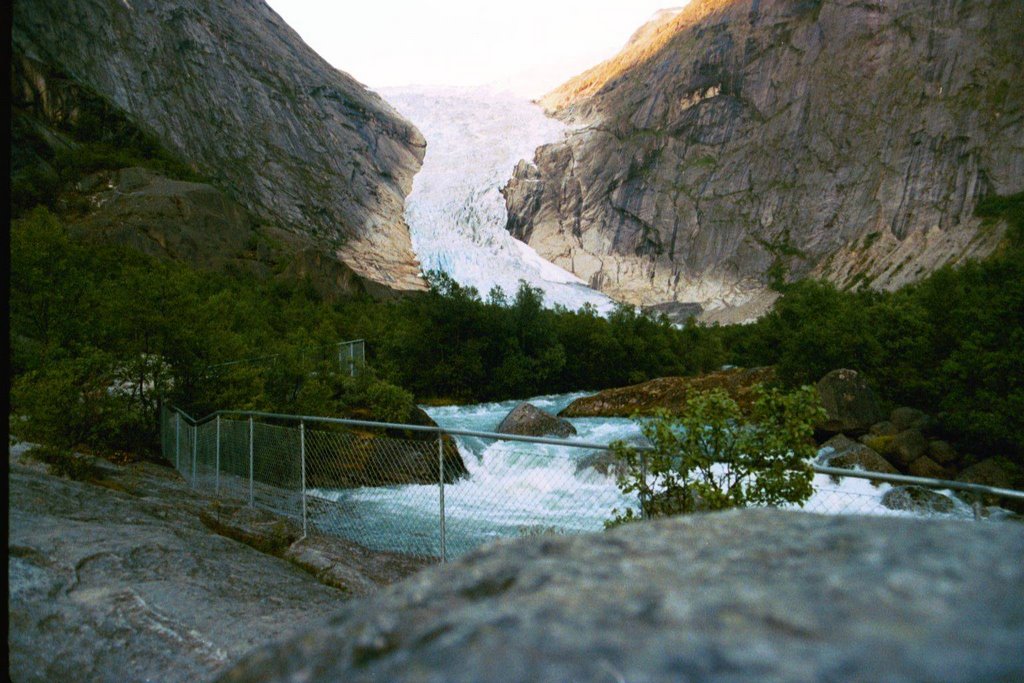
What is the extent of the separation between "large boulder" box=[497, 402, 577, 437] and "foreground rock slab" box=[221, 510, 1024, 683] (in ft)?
54.8

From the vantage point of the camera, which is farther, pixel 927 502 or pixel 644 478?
pixel 927 502

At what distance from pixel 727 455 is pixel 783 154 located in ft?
340

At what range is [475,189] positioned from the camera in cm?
10538

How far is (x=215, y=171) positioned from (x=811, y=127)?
261 feet


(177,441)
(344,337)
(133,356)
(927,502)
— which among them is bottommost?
(927,502)

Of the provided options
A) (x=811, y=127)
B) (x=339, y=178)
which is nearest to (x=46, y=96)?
(x=339, y=178)

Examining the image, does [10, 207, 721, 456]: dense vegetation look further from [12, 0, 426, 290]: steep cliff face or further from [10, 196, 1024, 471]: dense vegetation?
[12, 0, 426, 290]: steep cliff face

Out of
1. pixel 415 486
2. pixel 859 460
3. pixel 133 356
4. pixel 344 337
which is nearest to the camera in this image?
pixel 415 486

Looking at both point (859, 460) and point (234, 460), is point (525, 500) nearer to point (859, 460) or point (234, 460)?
point (234, 460)

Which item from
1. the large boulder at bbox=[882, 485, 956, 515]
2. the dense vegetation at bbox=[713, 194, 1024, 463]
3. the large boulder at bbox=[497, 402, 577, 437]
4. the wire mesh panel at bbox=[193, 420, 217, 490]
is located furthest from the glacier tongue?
the wire mesh panel at bbox=[193, 420, 217, 490]

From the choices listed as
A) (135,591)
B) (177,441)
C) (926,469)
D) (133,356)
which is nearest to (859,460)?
(926,469)

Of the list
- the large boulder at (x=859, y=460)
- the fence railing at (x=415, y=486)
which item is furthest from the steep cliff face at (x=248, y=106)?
the fence railing at (x=415, y=486)

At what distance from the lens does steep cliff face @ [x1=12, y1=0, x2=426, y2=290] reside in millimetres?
52281

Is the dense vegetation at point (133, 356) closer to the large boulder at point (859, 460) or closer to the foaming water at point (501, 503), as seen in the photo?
the foaming water at point (501, 503)
